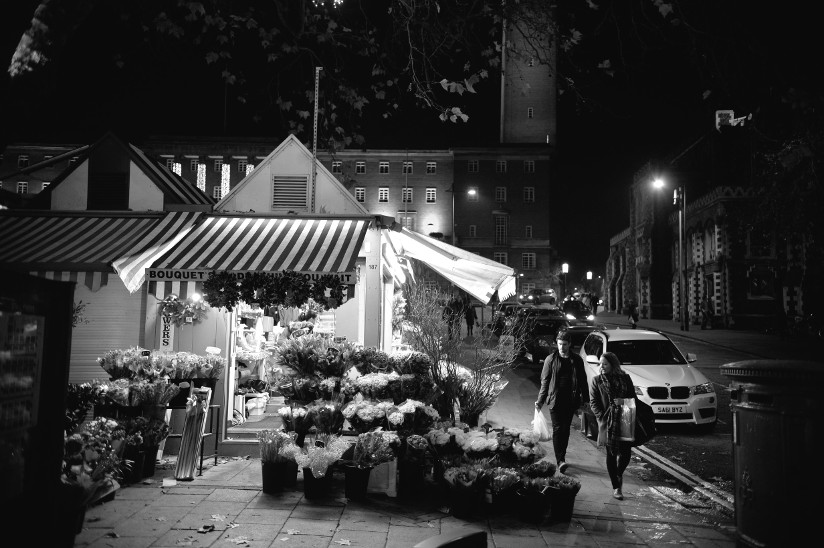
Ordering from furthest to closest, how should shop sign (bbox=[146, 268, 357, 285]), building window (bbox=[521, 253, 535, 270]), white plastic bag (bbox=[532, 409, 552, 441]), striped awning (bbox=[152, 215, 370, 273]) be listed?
building window (bbox=[521, 253, 535, 270]), striped awning (bbox=[152, 215, 370, 273]), shop sign (bbox=[146, 268, 357, 285]), white plastic bag (bbox=[532, 409, 552, 441])

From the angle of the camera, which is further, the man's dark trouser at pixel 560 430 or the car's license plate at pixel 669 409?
the car's license plate at pixel 669 409

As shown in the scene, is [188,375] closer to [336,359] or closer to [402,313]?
[336,359]

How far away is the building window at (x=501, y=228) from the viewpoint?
208 feet

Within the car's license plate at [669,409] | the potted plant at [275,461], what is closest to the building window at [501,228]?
the car's license plate at [669,409]

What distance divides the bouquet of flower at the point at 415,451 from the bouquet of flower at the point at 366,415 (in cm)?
57

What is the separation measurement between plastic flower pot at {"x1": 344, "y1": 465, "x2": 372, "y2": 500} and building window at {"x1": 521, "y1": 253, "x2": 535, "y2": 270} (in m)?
58.2

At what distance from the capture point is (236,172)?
6294 centimetres

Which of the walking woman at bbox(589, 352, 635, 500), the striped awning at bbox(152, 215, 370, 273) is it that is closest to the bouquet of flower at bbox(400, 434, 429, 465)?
the walking woman at bbox(589, 352, 635, 500)

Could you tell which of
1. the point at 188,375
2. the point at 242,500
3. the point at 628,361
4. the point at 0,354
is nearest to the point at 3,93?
the point at 0,354

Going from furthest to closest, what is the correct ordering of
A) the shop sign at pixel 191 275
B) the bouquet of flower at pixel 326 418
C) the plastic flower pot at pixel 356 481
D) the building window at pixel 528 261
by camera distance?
the building window at pixel 528 261, the shop sign at pixel 191 275, the bouquet of flower at pixel 326 418, the plastic flower pot at pixel 356 481

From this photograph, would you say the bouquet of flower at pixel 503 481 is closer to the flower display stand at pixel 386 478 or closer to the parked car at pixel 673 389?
the flower display stand at pixel 386 478

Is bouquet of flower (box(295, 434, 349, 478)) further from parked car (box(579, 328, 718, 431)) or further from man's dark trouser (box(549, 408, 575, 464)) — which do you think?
parked car (box(579, 328, 718, 431))

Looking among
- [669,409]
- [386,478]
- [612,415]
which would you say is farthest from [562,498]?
[669,409]

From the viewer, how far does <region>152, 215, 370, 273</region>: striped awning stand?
8.41m
